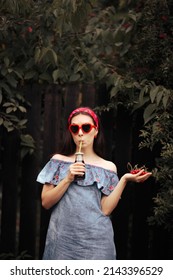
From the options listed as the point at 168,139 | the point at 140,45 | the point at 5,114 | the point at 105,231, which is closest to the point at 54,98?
the point at 5,114

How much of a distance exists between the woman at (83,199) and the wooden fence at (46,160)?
90cm

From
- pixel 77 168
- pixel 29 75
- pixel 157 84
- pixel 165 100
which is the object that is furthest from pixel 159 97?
pixel 29 75

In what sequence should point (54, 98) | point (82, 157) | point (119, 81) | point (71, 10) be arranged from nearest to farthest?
point (82, 157)
point (71, 10)
point (119, 81)
point (54, 98)

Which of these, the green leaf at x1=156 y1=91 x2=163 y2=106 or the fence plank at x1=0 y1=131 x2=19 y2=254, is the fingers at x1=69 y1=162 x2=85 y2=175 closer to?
the green leaf at x1=156 y1=91 x2=163 y2=106

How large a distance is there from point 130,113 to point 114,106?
0.58ft

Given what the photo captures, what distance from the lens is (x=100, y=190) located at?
332 centimetres

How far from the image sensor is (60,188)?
3197 mm

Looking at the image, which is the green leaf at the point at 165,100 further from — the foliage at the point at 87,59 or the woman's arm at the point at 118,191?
the woman's arm at the point at 118,191

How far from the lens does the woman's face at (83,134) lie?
10.8 ft

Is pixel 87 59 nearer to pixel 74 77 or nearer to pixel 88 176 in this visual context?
pixel 74 77

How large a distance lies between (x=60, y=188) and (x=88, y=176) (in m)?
0.21

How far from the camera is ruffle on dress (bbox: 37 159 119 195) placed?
10.8 ft

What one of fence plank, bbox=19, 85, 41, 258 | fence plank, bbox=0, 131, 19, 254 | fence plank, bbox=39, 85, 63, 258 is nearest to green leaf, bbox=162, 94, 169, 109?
fence plank, bbox=39, 85, 63, 258

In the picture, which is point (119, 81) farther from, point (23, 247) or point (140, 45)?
point (23, 247)
